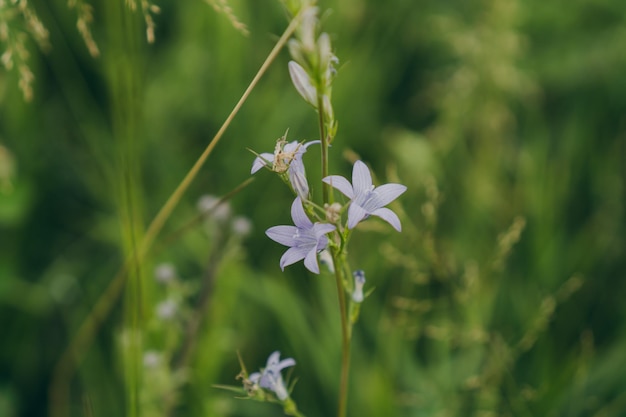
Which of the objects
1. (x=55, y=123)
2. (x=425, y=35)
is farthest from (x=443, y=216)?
(x=55, y=123)

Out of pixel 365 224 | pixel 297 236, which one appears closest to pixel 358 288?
pixel 297 236

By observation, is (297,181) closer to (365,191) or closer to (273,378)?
(365,191)

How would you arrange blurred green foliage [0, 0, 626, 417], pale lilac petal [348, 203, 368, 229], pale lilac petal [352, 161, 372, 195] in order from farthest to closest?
blurred green foliage [0, 0, 626, 417]
pale lilac petal [352, 161, 372, 195]
pale lilac petal [348, 203, 368, 229]

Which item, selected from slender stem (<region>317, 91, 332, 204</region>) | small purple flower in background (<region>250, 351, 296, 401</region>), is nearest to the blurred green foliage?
small purple flower in background (<region>250, 351, 296, 401</region>)

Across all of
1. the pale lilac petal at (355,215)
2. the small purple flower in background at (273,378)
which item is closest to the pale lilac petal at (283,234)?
the pale lilac petal at (355,215)

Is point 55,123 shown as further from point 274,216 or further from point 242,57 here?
point 274,216

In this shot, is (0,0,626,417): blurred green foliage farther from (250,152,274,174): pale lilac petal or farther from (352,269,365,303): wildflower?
(250,152,274,174): pale lilac petal
